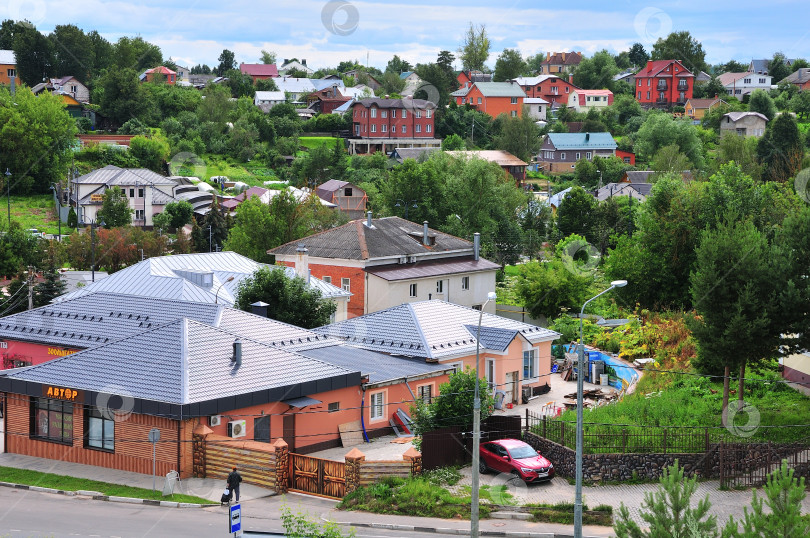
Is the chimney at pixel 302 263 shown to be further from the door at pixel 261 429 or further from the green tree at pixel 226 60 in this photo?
the green tree at pixel 226 60

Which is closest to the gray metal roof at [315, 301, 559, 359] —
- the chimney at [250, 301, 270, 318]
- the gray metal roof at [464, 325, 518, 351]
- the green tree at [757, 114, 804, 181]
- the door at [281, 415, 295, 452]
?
the gray metal roof at [464, 325, 518, 351]

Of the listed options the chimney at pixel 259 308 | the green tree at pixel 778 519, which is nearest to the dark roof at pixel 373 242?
the chimney at pixel 259 308

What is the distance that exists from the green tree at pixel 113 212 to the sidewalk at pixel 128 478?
53.9 metres

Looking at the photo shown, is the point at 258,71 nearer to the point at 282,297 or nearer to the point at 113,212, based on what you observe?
the point at 113,212

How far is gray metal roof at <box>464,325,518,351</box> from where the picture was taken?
40.2 m

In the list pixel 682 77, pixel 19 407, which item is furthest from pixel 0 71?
pixel 19 407

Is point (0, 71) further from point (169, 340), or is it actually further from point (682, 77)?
point (169, 340)

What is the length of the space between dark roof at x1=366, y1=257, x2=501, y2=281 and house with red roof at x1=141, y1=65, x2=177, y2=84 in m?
102

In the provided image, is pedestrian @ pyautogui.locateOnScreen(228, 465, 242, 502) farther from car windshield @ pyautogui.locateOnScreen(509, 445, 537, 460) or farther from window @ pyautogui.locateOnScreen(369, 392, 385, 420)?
window @ pyautogui.locateOnScreen(369, 392, 385, 420)

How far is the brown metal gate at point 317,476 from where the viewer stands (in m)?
27.2

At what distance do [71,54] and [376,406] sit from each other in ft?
395

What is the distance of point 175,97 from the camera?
5113 inches

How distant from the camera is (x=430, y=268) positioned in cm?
5506

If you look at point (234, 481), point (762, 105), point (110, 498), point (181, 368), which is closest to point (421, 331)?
point (181, 368)
